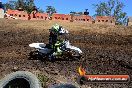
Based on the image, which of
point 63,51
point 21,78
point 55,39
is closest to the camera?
point 21,78

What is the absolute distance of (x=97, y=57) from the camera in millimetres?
17266

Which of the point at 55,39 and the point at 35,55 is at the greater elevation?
the point at 55,39

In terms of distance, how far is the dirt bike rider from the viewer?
16.3 m

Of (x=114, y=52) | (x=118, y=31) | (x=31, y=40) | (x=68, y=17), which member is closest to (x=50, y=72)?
(x=114, y=52)

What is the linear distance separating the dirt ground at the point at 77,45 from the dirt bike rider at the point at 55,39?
0.72 meters

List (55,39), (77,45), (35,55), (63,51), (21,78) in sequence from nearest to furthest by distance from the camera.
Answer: (21,78)
(55,39)
(63,51)
(35,55)
(77,45)

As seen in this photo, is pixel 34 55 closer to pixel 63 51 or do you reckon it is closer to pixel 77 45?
pixel 63 51

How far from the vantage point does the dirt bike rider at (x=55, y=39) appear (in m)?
16.3

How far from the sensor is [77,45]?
802 inches

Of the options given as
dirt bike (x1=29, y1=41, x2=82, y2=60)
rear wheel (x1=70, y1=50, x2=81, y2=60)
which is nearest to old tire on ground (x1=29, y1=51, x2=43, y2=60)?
dirt bike (x1=29, y1=41, x2=82, y2=60)

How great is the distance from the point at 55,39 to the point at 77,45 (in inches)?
159

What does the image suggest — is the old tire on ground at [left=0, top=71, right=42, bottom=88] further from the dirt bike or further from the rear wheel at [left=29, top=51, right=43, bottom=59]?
the rear wheel at [left=29, top=51, right=43, bottom=59]

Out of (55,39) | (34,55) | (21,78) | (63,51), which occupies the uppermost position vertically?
(55,39)

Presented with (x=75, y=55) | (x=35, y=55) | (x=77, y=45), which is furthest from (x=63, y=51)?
(x=77, y=45)
